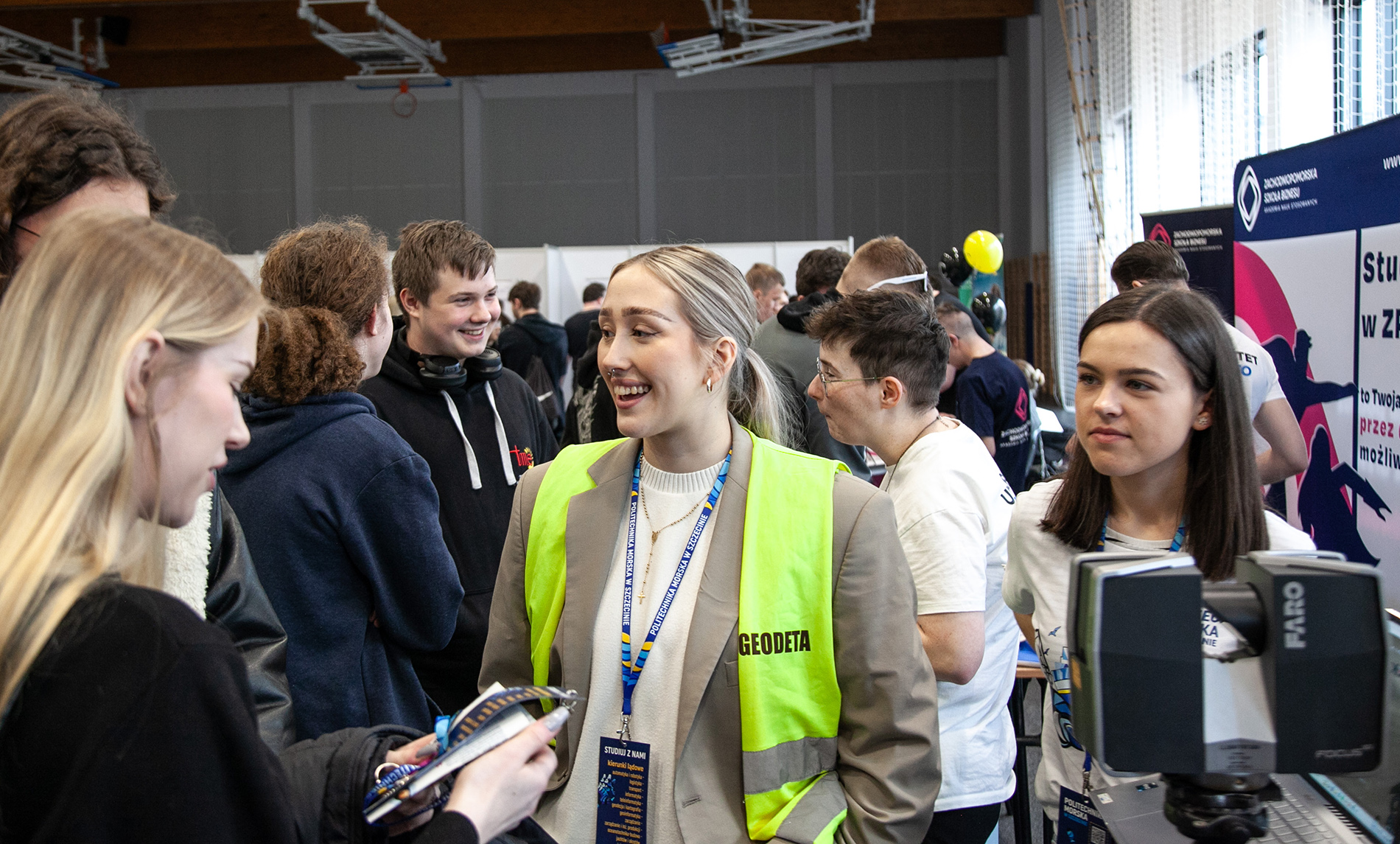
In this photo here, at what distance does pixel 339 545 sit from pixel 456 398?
788 millimetres

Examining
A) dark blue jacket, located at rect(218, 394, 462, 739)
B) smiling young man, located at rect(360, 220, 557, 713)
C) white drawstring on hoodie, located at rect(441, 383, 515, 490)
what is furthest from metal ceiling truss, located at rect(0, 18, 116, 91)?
dark blue jacket, located at rect(218, 394, 462, 739)

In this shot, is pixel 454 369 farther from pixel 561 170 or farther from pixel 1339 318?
pixel 561 170

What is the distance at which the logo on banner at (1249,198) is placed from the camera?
341 cm

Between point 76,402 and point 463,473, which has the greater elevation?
point 76,402

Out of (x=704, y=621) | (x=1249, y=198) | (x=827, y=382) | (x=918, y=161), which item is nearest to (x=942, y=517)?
(x=827, y=382)

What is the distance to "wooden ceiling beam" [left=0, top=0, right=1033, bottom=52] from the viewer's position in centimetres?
1059

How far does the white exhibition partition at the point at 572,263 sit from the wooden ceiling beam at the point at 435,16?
2.67 metres

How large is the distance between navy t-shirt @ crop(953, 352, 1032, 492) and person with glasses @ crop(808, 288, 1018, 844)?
1600 mm

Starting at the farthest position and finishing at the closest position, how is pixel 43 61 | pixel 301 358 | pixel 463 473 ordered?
pixel 43 61 < pixel 463 473 < pixel 301 358

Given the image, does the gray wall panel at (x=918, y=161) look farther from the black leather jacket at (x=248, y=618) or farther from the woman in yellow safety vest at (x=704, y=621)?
the black leather jacket at (x=248, y=618)

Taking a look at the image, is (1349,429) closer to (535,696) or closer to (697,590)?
(697,590)

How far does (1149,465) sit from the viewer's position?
151 cm

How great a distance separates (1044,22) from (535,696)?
10.6 m

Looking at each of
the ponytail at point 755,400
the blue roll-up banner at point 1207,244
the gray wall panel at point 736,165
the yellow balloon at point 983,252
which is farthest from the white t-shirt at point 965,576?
the gray wall panel at point 736,165
